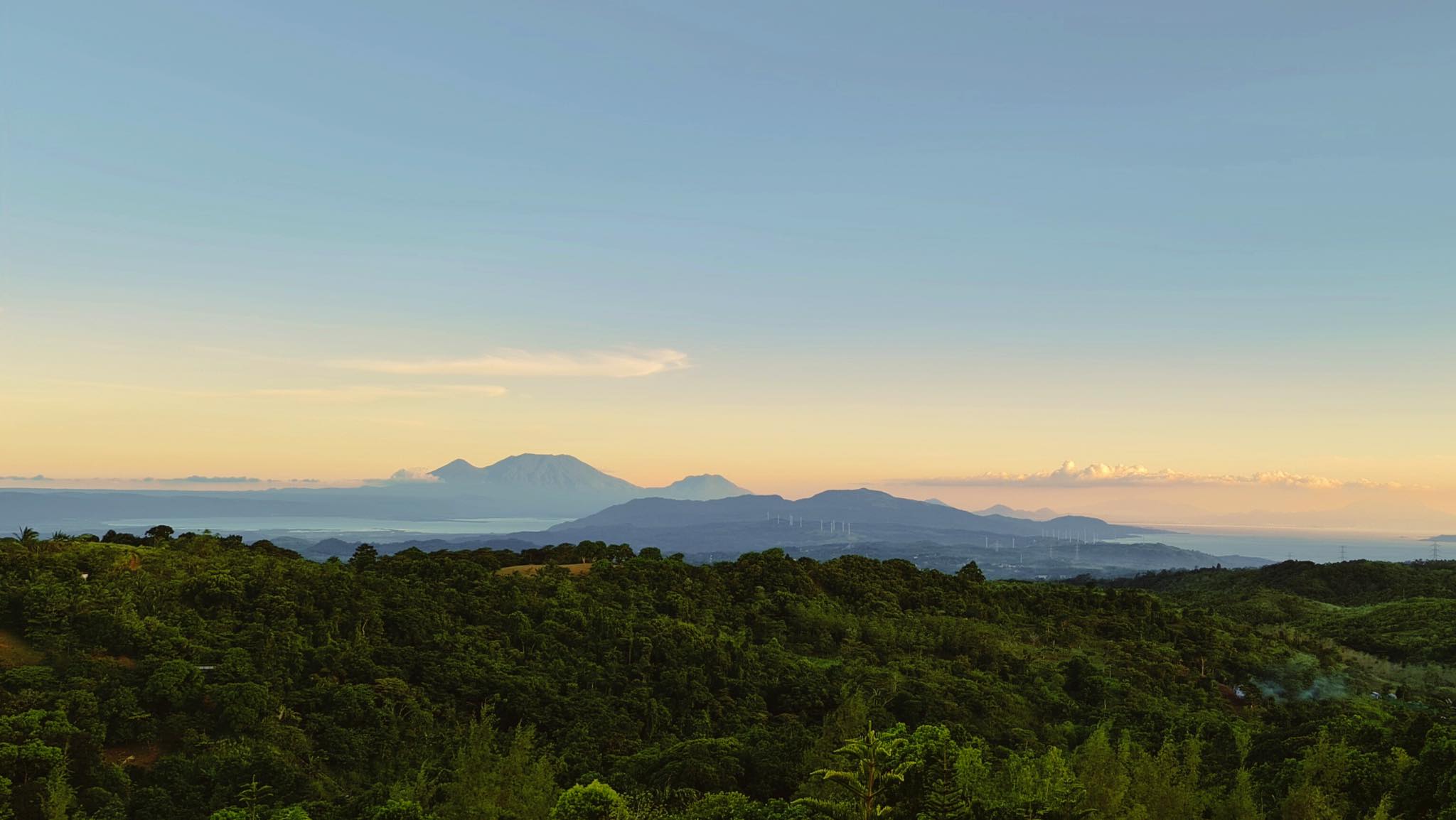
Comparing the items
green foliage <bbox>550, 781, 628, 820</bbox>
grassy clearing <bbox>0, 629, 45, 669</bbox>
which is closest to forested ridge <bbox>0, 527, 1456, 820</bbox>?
green foliage <bbox>550, 781, 628, 820</bbox>

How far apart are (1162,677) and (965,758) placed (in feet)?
153

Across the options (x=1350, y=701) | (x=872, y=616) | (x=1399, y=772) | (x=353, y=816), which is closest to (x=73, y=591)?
(x=353, y=816)

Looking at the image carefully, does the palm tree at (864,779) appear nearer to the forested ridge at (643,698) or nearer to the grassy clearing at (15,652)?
the forested ridge at (643,698)

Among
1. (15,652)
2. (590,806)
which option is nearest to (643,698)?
(590,806)

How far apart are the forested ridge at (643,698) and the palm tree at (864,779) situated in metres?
0.13

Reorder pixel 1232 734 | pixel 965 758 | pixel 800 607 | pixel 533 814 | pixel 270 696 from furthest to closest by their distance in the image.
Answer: pixel 800 607 < pixel 1232 734 < pixel 270 696 < pixel 533 814 < pixel 965 758

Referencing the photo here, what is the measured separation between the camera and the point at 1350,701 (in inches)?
2689

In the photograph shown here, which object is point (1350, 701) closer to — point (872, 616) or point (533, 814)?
point (872, 616)

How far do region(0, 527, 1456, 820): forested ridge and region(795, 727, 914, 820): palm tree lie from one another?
0.43 feet

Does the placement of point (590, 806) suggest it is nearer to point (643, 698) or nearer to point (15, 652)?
point (643, 698)

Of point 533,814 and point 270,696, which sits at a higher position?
point 270,696

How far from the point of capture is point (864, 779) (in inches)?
1239

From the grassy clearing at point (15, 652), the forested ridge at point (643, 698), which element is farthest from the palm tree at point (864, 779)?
the grassy clearing at point (15, 652)

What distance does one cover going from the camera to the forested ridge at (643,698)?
124ft
